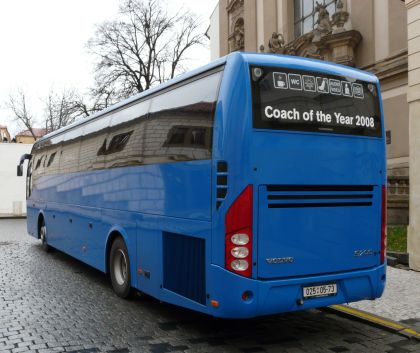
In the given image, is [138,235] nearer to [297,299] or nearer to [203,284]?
[203,284]

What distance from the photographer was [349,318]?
667 cm

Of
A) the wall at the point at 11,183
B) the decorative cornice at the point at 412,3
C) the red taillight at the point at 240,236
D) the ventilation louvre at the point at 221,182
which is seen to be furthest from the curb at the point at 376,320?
the wall at the point at 11,183

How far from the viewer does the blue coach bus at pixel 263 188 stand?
5.09 m

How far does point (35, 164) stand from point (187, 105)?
10088mm

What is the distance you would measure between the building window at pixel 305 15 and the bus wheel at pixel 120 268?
57.0 feet

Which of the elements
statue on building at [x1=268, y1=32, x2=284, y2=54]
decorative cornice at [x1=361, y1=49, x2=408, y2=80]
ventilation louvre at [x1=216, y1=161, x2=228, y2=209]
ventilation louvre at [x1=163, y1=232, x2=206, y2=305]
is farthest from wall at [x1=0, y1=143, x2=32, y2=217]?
ventilation louvre at [x1=216, y1=161, x2=228, y2=209]

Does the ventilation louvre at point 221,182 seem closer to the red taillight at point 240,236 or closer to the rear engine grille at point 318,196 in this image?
the red taillight at point 240,236

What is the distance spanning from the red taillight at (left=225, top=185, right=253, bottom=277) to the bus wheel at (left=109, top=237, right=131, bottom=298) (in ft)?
9.51

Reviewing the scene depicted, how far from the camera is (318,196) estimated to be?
5.51 m

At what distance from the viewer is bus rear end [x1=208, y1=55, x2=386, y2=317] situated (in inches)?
199

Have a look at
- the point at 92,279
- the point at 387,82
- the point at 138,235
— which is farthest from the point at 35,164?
the point at 387,82

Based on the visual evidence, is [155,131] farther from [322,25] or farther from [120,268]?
[322,25]

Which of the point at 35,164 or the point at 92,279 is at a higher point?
the point at 35,164

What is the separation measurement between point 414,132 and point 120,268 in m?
6.23
